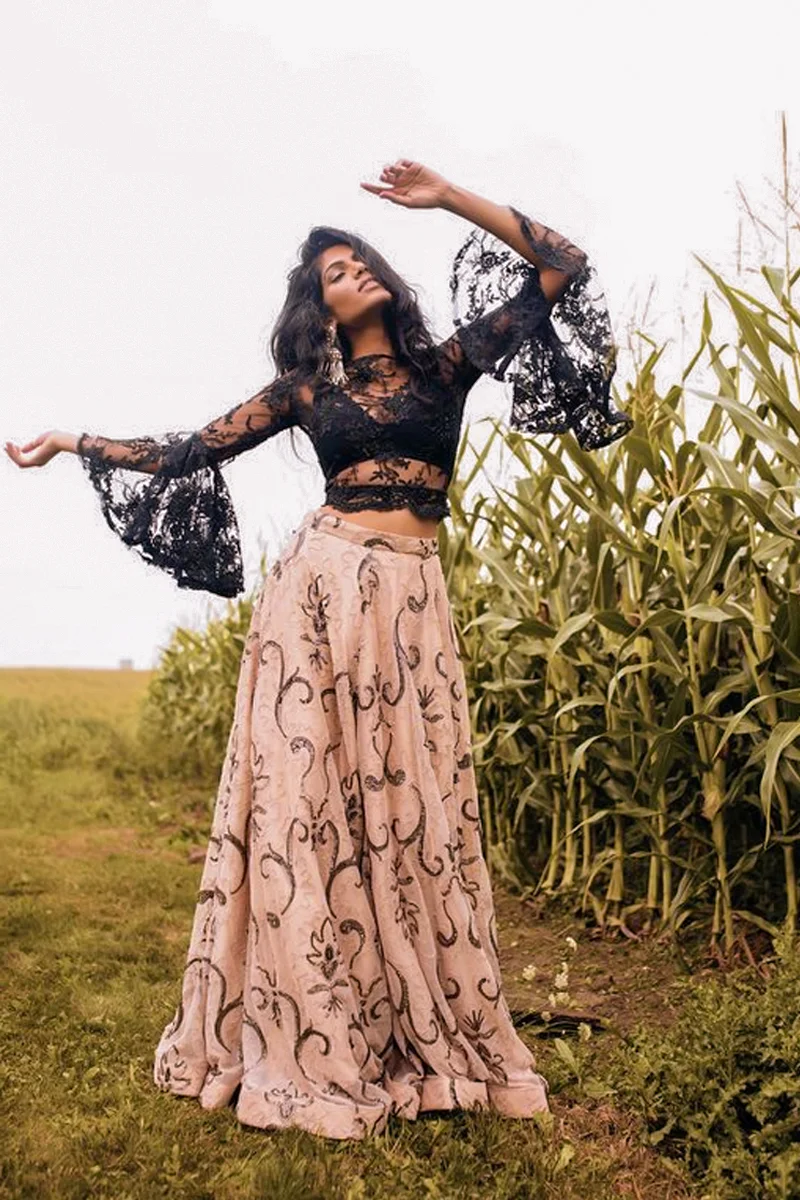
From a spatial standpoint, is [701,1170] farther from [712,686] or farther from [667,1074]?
[712,686]

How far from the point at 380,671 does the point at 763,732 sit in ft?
4.35

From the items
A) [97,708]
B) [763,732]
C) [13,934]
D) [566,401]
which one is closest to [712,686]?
[763,732]

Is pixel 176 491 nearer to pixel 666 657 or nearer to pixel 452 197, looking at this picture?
pixel 452 197


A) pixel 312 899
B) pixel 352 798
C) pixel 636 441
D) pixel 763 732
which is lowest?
pixel 312 899

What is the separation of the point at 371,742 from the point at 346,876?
0.30 meters

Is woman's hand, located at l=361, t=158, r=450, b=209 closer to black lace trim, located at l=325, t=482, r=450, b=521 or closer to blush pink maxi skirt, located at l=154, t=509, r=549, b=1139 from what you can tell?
black lace trim, located at l=325, t=482, r=450, b=521

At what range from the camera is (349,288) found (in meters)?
2.79

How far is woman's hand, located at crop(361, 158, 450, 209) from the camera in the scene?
8.57 ft

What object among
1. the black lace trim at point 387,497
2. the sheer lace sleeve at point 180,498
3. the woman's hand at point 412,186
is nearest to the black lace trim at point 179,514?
the sheer lace sleeve at point 180,498

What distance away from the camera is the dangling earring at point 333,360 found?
9.09 feet

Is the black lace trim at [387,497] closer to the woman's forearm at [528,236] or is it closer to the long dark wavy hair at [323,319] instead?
the long dark wavy hair at [323,319]

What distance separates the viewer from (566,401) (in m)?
2.83

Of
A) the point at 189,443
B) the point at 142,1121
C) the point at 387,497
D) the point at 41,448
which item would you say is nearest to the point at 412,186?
the point at 387,497

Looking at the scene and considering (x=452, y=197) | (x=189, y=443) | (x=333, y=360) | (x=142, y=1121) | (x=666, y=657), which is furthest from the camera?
(x=666, y=657)
